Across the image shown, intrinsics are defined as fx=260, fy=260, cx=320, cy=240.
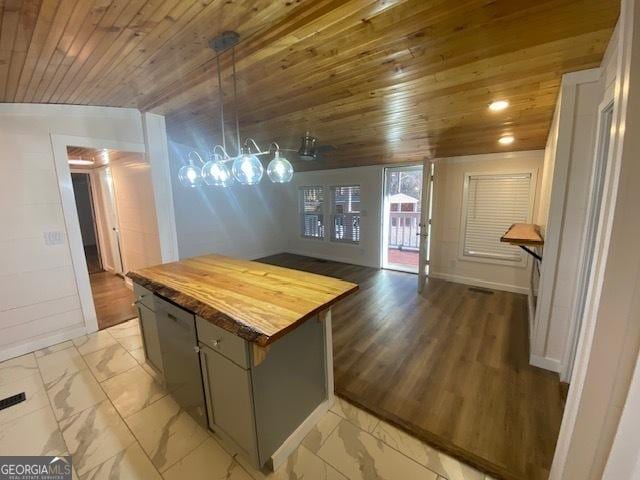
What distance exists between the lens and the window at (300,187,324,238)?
5.98 m

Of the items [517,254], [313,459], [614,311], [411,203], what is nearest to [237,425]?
[313,459]

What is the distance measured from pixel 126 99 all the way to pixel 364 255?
438 cm

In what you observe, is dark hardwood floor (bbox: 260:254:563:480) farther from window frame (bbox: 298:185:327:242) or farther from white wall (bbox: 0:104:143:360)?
white wall (bbox: 0:104:143:360)

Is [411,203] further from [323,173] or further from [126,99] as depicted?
[126,99]

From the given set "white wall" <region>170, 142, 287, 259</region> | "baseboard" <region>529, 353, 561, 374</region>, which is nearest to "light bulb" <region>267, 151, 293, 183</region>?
"baseboard" <region>529, 353, 561, 374</region>

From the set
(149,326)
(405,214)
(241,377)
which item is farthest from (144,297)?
(405,214)

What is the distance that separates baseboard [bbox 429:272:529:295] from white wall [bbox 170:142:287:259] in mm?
3608

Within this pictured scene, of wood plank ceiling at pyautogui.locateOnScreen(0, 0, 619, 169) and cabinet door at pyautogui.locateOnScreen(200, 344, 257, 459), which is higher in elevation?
wood plank ceiling at pyautogui.locateOnScreen(0, 0, 619, 169)

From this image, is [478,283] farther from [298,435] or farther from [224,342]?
[224,342]

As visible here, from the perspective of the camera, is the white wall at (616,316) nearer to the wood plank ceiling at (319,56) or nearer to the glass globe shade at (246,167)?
the wood plank ceiling at (319,56)

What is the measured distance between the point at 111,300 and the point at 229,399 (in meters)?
3.45

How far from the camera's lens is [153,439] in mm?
1593

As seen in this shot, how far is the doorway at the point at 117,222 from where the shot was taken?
319 centimetres

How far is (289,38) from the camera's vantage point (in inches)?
56.3
